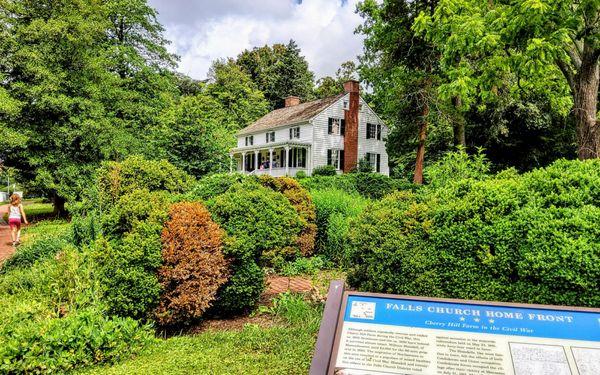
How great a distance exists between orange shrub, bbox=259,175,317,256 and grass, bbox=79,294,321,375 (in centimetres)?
389

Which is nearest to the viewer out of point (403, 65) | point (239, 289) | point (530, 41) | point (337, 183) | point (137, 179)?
point (239, 289)

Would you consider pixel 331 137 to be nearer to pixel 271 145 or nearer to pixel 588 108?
pixel 271 145

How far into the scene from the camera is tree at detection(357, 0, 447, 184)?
2084 cm

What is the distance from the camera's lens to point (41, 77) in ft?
63.3

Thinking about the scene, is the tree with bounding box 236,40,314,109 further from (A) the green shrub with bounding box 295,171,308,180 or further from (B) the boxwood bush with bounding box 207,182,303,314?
(B) the boxwood bush with bounding box 207,182,303,314

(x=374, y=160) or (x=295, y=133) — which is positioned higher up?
(x=295, y=133)

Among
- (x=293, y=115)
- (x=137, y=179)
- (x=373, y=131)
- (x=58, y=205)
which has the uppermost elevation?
(x=293, y=115)

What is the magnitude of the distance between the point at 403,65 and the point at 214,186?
17.8 meters

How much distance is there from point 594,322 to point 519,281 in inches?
56.3

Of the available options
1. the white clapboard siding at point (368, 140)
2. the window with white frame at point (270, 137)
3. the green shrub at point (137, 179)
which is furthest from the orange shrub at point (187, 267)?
the window with white frame at point (270, 137)

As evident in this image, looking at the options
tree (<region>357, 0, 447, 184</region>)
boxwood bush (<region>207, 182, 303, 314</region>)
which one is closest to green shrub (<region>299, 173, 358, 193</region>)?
tree (<region>357, 0, 447, 184</region>)

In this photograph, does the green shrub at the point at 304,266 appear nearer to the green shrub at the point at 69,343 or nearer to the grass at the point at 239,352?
the grass at the point at 239,352

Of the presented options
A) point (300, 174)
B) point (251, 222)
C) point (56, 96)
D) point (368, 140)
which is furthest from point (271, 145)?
point (251, 222)

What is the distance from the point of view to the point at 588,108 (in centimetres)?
955
